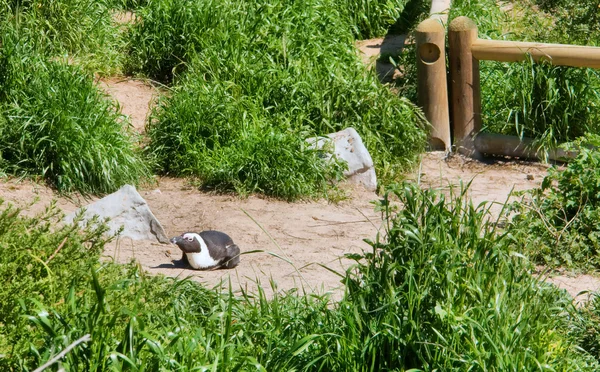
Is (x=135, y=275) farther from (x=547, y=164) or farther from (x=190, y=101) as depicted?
(x=547, y=164)

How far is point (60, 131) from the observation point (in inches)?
282

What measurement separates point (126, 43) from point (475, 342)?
6.05 metres

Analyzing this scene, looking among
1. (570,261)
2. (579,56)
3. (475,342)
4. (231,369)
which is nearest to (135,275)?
(231,369)

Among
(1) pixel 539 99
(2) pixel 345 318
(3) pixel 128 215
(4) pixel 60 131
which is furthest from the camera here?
(1) pixel 539 99

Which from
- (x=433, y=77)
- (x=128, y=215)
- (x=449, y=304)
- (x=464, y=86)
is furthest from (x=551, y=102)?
(x=449, y=304)

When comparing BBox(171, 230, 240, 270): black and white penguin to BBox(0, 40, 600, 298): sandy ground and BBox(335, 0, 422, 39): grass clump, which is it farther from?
BBox(335, 0, 422, 39): grass clump

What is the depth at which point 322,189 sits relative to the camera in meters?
7.63

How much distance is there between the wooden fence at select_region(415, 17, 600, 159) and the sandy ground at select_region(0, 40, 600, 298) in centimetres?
24

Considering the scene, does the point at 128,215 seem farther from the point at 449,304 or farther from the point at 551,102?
the point at 551,102

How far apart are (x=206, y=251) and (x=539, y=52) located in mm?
3703

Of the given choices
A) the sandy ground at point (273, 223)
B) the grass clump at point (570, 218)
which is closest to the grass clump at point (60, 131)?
the sandy ground at point (273, 223)

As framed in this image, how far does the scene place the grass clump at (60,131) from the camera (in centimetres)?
715

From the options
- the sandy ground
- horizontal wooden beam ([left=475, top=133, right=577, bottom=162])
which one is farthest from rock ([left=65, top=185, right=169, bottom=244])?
horizontal wooden beam ([left=475, top=133, right=577, bottom=162])

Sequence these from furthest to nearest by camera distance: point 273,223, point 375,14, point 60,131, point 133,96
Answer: point 375,14 < point 133,96 < point 60,131 < point 273,223
